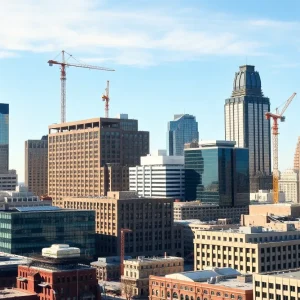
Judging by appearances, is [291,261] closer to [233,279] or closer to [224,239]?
[224,239]

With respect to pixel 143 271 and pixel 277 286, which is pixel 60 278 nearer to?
pixel 143 271

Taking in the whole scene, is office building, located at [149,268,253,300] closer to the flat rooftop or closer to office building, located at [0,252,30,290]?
the flat rooftop

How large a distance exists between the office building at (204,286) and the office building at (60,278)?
1576cm

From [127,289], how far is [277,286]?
63486 millimetres

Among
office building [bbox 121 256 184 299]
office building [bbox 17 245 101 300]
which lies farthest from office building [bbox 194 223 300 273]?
office building [bbox 17 245 101 300]

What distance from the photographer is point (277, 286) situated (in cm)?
13312

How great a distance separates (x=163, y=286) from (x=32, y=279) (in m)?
29.9

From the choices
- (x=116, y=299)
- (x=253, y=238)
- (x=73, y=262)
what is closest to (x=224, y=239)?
→ (x=253, y=238)

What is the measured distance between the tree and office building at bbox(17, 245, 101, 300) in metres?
27.3

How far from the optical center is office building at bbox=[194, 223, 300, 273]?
588 feet

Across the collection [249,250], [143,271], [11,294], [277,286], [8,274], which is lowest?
[143,271]

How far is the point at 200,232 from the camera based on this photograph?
195 meters

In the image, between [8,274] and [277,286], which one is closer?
[277,286]

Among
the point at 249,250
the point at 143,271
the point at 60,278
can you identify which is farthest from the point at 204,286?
the point at 143,271
